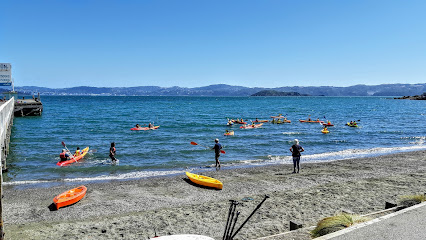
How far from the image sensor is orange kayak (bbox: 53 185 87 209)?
12.5 metres

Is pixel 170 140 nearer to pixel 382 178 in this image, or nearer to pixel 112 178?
pixel 112 178

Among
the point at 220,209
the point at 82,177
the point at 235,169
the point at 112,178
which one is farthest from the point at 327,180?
the point at 82,177

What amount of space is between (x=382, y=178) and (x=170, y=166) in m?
11.9

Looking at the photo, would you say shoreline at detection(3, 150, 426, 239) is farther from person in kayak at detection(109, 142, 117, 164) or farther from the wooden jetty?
the wooden jetty

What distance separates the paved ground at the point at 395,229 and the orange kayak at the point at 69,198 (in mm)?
9860

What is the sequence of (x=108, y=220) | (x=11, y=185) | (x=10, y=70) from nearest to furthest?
(x=108, y=220)
(x=11, y=185)
(x=10, y=70)

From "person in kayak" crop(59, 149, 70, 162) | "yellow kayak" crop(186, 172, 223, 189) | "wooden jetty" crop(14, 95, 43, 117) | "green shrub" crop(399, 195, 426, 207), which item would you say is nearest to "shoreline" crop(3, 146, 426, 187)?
"yellow kayak" crop(186, 172, 223, 189)

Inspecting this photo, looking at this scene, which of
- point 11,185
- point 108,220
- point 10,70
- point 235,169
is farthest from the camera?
point 10,70

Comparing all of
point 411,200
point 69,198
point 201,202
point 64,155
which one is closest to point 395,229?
point 411,200

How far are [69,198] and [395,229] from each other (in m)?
11.0

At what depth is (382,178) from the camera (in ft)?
54.2

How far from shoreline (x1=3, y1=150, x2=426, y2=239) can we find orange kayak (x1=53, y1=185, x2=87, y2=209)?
0.24 meters

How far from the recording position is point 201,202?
13.2 m

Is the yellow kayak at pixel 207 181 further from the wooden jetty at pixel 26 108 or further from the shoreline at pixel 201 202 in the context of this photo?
the wooden jetty at pixel 26 108
